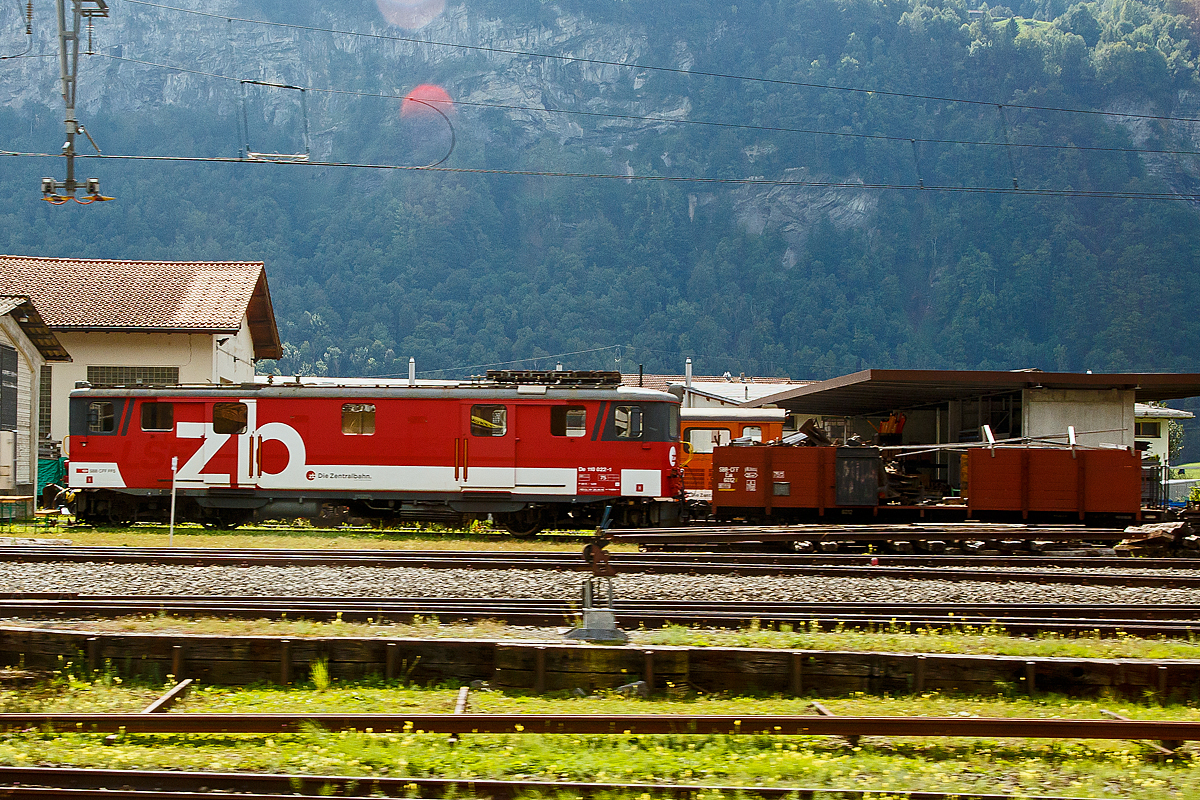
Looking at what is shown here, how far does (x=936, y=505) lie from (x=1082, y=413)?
7207 mm

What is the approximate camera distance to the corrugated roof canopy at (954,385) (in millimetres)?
22562

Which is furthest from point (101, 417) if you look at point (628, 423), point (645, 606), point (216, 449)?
point (645, 606)

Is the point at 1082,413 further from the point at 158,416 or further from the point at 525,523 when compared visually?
the point at 158,416

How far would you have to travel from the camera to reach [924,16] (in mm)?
155625

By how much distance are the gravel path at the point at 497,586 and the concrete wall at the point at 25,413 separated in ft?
39.9

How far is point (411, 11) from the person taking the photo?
173375mm

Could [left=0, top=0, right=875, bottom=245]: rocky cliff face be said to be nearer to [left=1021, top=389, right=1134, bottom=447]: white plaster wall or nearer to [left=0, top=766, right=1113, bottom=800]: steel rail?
[left=1021, top=389, right=1134, bottom=447]: white plaster wall

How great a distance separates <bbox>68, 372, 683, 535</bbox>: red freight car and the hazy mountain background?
A: 8652 centimetres

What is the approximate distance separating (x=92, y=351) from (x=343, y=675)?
84.1 feet

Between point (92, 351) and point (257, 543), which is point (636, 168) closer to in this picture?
point (92, 351)

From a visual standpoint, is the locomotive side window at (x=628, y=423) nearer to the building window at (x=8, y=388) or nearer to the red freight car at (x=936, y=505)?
the red freight car at (x=936, y=505)

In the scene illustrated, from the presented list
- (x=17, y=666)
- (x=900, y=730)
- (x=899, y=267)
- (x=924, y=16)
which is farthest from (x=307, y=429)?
(x=924, y=16)

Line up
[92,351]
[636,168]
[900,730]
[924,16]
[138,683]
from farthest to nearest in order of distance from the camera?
[924,16], [636,168], [92,351], [138,683], [900,730]

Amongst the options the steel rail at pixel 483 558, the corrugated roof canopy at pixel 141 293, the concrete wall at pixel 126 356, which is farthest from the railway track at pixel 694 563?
the corrugated roof canopy at pixel 141 293
